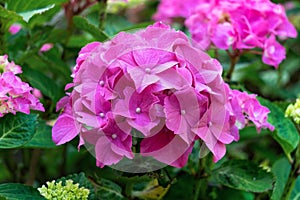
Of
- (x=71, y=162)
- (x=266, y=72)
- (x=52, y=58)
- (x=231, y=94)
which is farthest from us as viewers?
(x=266, y=72)

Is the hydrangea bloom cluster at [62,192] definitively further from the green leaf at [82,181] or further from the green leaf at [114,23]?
the green leaf at [114,23]

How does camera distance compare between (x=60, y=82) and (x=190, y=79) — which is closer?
(x=190, y=79)

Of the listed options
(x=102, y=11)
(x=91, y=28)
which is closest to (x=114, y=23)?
(x=102, y=11)

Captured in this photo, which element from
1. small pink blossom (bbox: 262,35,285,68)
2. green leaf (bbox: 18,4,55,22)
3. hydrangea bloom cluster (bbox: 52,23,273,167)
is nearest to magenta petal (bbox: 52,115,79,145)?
hydrangea bloom cluster (bbox: 52,23,273,167)

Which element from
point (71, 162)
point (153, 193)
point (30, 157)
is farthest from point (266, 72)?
point (153, 193)

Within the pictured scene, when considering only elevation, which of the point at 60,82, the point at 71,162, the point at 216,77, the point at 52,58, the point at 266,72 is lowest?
the point at 266,72

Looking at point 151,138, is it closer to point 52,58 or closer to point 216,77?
point 216,77

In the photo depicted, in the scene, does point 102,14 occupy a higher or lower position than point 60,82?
higher

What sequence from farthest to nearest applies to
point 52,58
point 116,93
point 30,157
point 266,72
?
point 266,72, point 30,157, point 52,58, point 116,93
